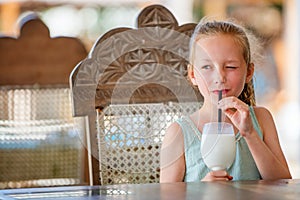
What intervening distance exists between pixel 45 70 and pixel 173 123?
110cm

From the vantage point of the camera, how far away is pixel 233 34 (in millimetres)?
1343

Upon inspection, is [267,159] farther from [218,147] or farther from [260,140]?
[218,147]

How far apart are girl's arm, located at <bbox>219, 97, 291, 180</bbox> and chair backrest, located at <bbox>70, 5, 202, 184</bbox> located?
0.19 m

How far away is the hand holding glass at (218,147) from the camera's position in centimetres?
111

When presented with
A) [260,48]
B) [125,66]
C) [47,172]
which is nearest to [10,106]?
[47,172]

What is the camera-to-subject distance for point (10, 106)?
2139 millimetres

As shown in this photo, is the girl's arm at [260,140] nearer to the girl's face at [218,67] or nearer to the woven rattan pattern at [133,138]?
the girl's face at [218,67]

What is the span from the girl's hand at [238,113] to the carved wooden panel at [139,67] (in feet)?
0.77

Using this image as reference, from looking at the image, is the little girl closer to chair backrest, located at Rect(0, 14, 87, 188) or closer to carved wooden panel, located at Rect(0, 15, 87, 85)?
chair backrest, located at Rect(0, 14, 87, 188)

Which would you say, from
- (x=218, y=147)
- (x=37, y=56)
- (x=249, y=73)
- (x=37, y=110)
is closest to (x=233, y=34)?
(x=249, y=73)

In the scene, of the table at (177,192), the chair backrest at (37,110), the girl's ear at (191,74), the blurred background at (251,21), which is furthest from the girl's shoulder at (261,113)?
the blurred background at (251,21)

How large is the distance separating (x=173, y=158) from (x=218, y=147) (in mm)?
185

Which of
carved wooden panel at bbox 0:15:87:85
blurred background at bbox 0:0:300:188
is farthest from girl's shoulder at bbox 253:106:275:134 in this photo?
blurred background at bbox 0:0:300:188

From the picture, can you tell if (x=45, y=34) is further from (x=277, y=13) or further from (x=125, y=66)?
(x=277, y=13)
